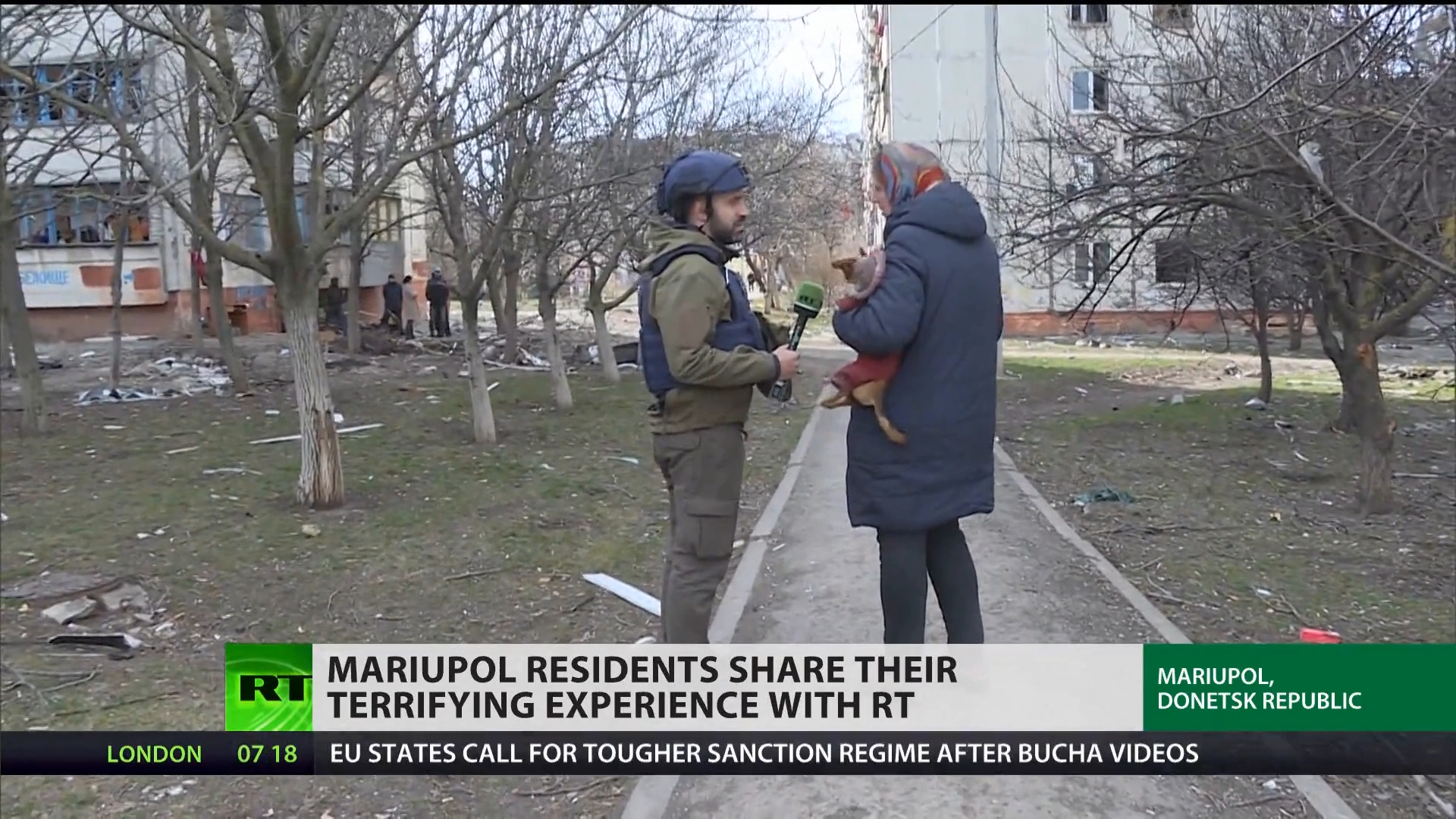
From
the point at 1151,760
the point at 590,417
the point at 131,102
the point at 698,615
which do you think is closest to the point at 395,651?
the point at 698,615

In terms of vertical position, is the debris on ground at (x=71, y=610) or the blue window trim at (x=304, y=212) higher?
the blue window trim at (x=304, y=212)

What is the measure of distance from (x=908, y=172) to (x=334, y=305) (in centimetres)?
2797

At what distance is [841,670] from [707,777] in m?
0.75

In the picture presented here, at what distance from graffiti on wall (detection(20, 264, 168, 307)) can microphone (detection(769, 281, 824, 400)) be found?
2732cm

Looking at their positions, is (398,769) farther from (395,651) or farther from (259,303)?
(259,303)

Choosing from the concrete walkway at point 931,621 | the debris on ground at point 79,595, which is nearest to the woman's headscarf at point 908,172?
the concrete walkway at point 931,621

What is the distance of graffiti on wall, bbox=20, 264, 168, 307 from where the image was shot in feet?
90.2

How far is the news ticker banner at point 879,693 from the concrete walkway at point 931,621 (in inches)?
8.6

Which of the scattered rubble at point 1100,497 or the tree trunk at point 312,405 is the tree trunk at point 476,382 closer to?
the tree trunk at point 312,405

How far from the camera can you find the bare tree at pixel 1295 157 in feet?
18.1

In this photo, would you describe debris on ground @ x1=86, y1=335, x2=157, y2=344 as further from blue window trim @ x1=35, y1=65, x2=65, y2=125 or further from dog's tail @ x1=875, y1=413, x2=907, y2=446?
dog's tail @ x1=875, y1=413, x2=907, y2=446

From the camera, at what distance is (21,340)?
40.7ft

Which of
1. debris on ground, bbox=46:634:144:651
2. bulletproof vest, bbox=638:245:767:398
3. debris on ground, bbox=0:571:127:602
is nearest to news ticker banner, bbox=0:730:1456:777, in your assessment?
bulletproof vest, bbox=638:245:767:398

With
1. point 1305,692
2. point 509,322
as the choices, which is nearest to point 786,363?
point 1305,692
